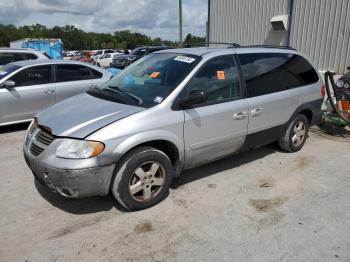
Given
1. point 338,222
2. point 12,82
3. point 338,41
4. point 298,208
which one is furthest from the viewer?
point 338,41

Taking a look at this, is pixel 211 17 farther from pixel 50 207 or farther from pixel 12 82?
pixel 50 207

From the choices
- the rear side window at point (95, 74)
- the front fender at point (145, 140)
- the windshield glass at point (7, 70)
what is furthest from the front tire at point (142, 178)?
the rear side window at point (95, 74)

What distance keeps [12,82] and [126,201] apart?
4.23 m

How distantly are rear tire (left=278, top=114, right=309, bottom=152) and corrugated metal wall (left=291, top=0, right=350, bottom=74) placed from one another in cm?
764

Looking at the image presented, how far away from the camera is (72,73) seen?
740 cm

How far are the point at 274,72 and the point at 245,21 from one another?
1187cm

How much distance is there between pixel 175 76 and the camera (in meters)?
3.92

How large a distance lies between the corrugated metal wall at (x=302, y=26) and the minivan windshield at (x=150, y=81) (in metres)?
9.62

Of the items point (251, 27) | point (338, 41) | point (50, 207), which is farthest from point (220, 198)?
point (251, 27)

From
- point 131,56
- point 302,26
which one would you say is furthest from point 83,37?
point 302,26

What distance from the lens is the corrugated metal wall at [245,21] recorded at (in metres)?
14.4

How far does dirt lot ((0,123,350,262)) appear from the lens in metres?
2.96

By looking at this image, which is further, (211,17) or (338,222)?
(211,17)

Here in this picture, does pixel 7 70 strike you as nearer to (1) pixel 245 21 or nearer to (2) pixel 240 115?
(2) pixel 240 115
